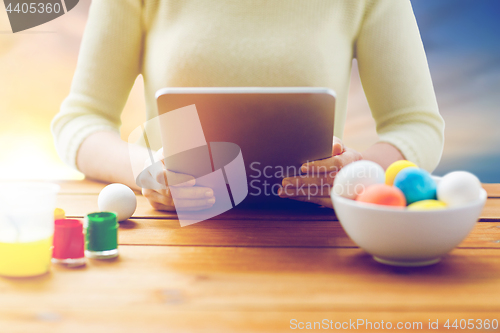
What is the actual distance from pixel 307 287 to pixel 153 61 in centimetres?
95

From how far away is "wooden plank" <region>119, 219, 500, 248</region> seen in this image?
2.13 ft

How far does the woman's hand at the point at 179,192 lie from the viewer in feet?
2.61

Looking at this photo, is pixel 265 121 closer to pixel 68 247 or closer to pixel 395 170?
pixel 395 170

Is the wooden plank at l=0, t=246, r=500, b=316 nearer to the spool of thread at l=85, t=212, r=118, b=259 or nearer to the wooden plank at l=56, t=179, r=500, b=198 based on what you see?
the spool of thread at l=85, t=212, r=118, b=259

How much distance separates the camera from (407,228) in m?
0.49

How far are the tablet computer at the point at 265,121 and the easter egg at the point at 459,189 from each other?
218 millimetres

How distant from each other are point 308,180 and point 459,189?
33 centimetres

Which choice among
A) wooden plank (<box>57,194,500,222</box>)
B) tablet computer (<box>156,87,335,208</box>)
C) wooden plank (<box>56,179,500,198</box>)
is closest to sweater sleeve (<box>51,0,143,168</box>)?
wooden plank (<box>56,179,500,198</box>)

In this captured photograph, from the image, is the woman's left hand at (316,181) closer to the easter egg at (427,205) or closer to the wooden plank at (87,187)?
the easter egg at (427,205)

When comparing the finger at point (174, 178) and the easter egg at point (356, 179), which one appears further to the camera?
the finger at point (174, 178)

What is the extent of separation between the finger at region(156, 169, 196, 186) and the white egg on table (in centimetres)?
7

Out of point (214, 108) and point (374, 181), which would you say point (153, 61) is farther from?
point (374, 181)

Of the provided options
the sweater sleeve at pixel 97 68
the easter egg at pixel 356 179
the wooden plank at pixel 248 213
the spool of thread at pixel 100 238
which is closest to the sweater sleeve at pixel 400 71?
the wooden plank at pixel 248 213

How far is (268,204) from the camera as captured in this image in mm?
912
